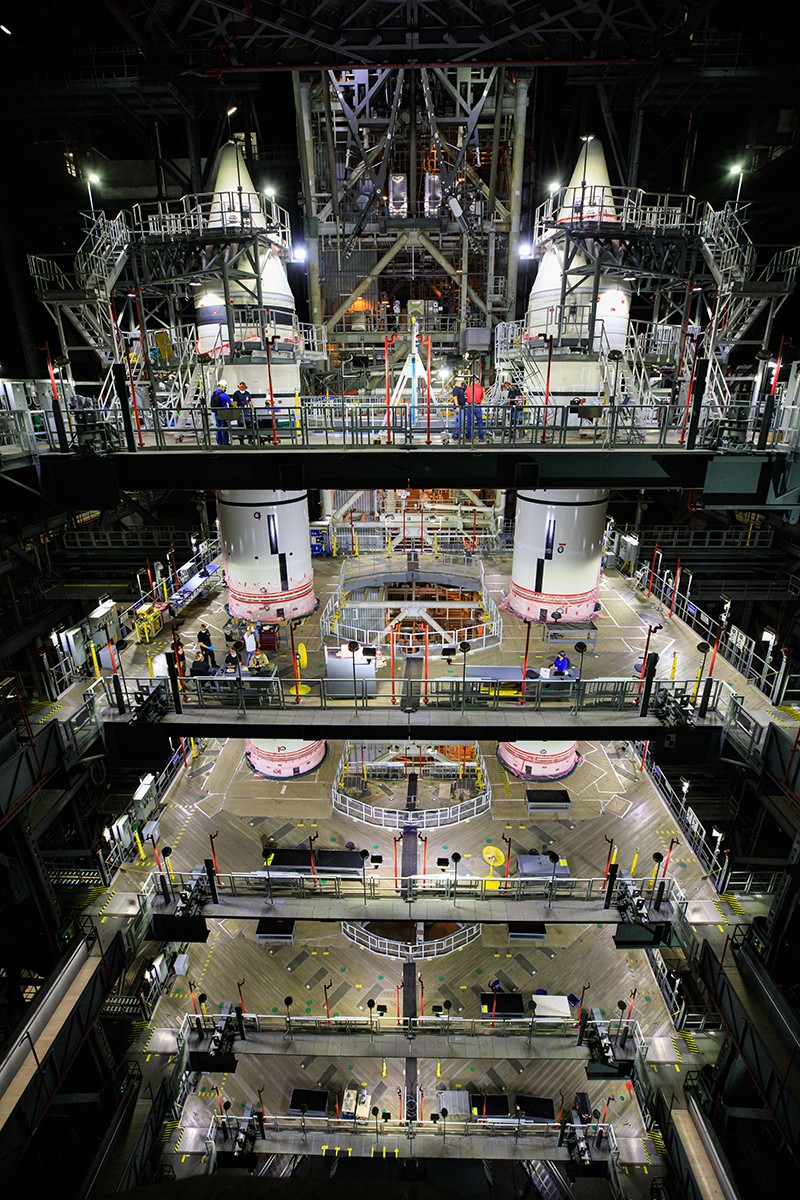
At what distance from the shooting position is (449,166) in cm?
3428

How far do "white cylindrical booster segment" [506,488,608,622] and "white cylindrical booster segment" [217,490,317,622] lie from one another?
7465mm

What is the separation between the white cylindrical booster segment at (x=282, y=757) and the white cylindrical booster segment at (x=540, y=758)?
6851mm

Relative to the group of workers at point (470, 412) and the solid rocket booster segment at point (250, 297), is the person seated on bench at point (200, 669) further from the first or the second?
the solid rocket booster segment at point (250, 297)

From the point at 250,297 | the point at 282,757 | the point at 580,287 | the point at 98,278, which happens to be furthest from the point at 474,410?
the point at 98,278

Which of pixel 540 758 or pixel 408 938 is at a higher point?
pixel 540 758

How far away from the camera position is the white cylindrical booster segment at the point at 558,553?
20359 millimetres

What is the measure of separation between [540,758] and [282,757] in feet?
29.8

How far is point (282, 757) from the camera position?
22344 mm

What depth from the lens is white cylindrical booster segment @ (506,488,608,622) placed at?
A: 20359 mm

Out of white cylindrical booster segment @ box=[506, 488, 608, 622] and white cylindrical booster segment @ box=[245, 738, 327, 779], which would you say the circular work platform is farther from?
white cylindrical booster segment @ box=[506, 488, 608, 622]

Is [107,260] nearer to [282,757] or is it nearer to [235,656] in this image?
[235,656]

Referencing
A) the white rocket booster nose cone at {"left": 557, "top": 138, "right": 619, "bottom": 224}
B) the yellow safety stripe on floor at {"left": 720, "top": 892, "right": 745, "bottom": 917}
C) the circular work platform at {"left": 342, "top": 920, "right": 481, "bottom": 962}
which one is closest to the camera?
the yellow safety stripe on floor at {"left": 720, "top": 892, "right": 745, "bottom": 917}

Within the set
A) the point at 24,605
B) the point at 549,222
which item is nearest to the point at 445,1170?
the point at 24,605

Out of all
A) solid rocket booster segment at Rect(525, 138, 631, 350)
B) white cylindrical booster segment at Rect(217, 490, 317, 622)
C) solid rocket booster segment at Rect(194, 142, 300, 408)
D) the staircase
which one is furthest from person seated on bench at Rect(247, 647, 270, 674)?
solid rocket booster segment at Rect(525, 138, 631, 350)
